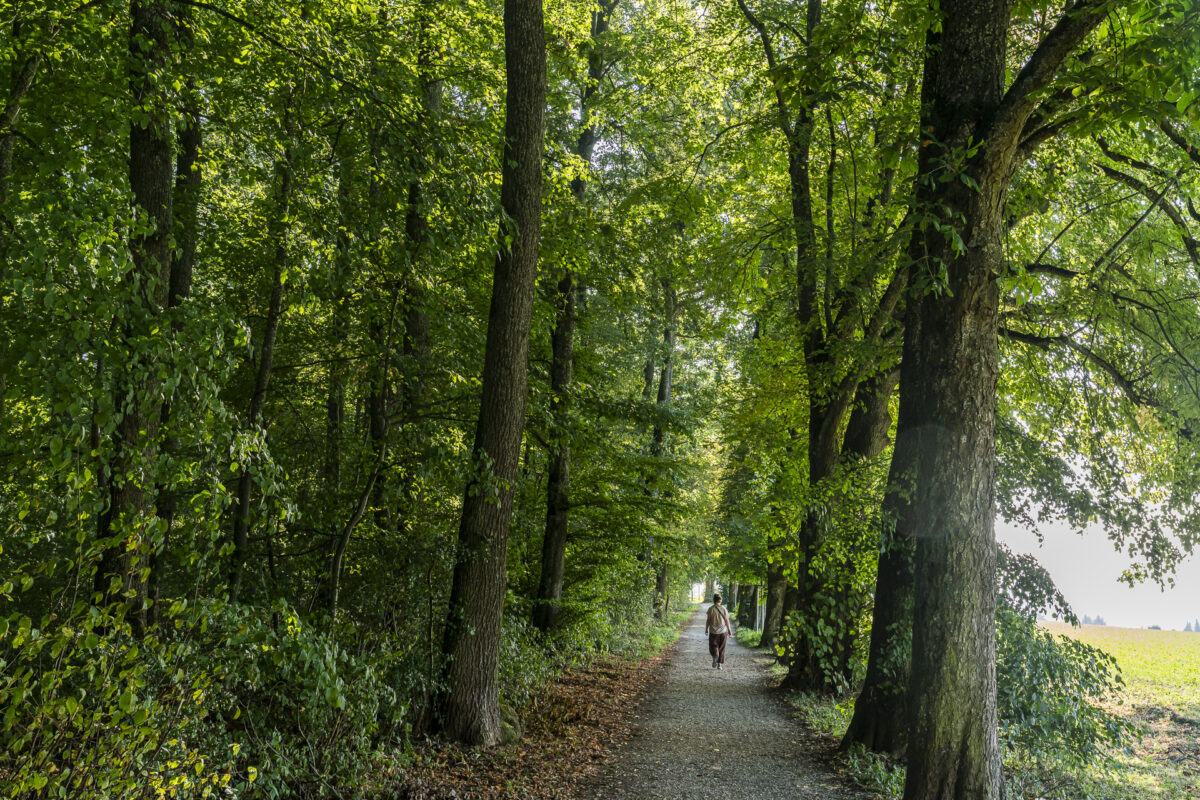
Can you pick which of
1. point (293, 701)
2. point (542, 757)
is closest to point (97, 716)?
point (293, 701)

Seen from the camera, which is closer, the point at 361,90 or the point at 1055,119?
the point at 1055,119

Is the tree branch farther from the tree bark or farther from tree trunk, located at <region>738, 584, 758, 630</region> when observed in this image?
tree trunk, located at <region>738, 584, 758, 630</region>

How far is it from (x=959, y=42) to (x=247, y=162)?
8.14 metres

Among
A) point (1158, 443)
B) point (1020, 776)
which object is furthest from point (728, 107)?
point (1020, 776)

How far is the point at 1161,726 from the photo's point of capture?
1352 cm

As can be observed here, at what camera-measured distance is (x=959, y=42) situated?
5.51 meters

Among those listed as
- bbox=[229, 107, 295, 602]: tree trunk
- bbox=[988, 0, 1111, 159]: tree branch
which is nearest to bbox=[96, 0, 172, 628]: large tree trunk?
bbox=[229, 107, 295, 602]: tree trunk

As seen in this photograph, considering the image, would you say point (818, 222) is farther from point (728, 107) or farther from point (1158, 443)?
point (1158, 443)

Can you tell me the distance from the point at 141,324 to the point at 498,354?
376 centimetres

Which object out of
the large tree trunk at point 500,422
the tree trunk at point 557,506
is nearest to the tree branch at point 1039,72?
the large tree trunk at point 500,422

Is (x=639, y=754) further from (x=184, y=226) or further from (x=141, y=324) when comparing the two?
(x=184, y=226)

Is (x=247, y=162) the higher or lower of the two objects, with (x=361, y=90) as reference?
higher

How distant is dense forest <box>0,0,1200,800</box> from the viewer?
4.02 metres

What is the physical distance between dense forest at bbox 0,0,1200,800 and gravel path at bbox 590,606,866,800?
1111 mm
